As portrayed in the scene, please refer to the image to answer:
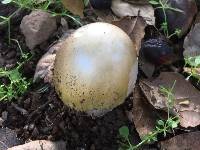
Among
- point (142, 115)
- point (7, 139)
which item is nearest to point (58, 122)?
point (7, 139)

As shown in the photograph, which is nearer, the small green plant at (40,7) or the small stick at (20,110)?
the small stick at (20,110)

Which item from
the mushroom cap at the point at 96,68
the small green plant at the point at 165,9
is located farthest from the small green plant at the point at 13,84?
the small green plant at the point at 165,9

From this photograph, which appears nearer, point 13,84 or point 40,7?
point 13,84

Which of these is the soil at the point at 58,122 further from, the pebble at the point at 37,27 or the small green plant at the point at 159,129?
the pebble at the point at 37,27

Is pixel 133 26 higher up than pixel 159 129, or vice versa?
pixel 133 26

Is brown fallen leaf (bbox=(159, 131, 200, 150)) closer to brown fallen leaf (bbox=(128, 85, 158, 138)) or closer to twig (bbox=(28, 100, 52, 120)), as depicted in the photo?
brown fallen leaf (bbox=(128, 85, 158, 138))

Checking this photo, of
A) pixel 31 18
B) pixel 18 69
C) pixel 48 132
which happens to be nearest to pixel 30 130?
pixel 48 132

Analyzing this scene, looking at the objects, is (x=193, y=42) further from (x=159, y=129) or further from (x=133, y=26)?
(x=159, y=129)
